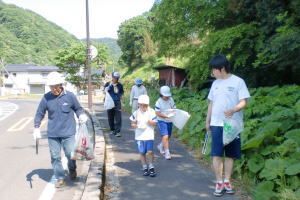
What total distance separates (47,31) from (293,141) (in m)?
104

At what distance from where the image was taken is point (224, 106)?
178 inches

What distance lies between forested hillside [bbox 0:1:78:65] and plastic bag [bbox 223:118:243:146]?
77933mm

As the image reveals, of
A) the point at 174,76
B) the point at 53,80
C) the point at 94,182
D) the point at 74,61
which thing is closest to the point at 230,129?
the point at 94,182

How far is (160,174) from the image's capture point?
5906mm

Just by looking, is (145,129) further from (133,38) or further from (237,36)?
(133,38)

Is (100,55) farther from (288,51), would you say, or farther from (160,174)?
(160,174)

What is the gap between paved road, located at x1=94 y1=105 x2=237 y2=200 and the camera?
4.86 m

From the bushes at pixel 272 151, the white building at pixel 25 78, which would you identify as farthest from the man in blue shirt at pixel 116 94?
the white building at pixel 25 78

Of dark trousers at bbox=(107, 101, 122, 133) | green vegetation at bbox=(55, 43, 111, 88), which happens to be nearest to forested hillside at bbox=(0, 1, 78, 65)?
green vegetation at bbox=(55, 43, 111, 88)

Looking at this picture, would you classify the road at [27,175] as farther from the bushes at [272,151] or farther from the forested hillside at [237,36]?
the forested hillside at [237,36]

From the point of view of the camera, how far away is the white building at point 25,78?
6838 cm

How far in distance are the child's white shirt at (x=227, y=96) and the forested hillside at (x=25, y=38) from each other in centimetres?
7771

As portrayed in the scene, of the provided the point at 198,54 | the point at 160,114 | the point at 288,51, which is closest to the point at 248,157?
the point at 160,114

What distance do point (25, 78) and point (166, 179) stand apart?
6863 centimetres
